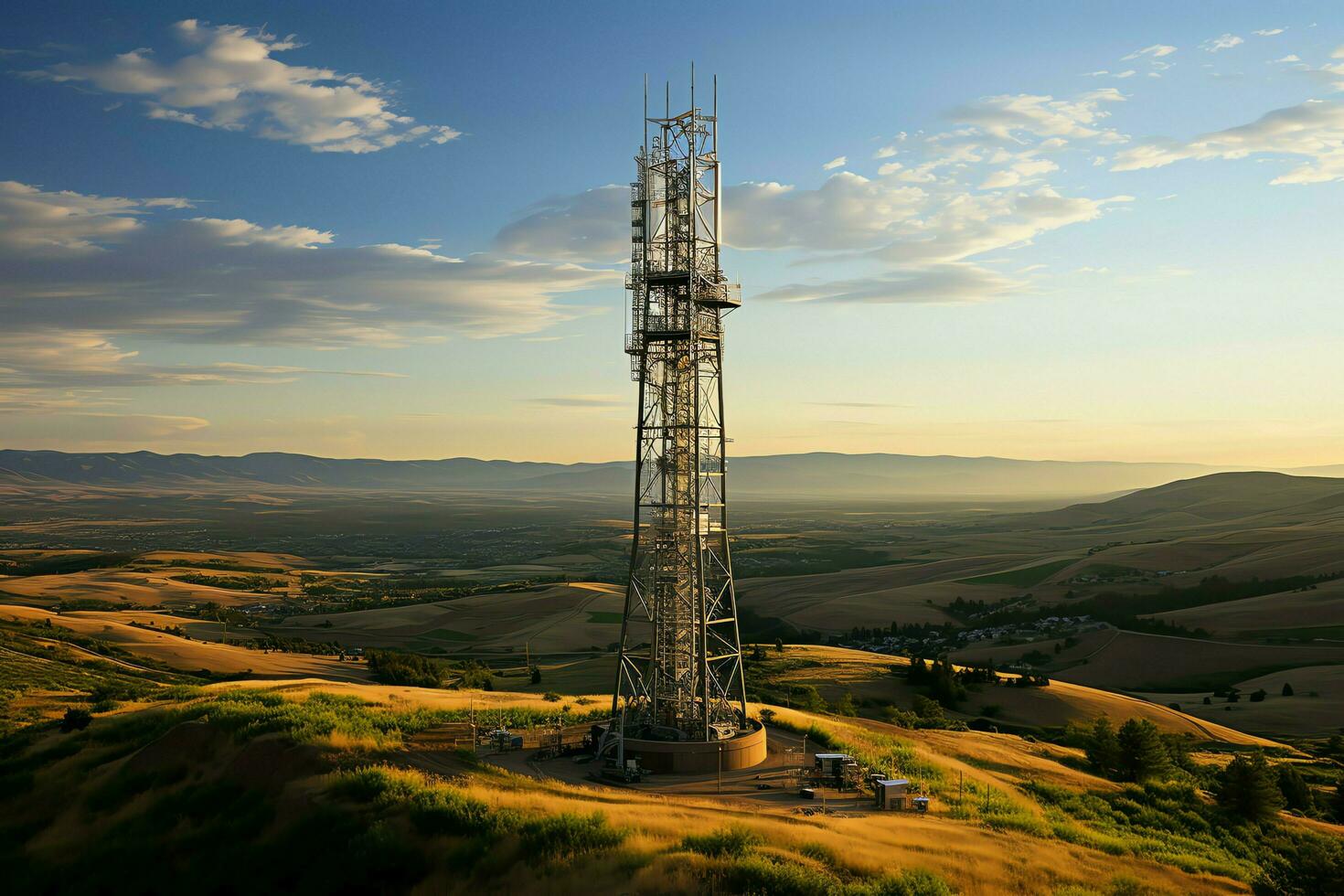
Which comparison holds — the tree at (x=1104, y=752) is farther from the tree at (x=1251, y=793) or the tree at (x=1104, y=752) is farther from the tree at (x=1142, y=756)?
the tree at (x=1251, y=793)

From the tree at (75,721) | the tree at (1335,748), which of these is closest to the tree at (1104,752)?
the tree at (1335,748)

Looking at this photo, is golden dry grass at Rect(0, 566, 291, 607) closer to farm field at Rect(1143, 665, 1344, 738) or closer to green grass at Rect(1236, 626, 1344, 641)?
farm field at Rect(1143, 665, 1344, 738)

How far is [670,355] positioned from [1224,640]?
82471 millimetres

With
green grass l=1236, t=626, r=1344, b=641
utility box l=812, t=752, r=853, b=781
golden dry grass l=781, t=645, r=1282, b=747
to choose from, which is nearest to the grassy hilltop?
utility box l=812, t=752, r=853, b=781

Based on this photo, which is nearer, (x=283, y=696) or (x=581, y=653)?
(x=283, y=696)

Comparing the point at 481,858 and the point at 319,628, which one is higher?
the point at 481,858

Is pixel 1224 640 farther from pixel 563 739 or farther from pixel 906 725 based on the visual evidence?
pixel 563 739

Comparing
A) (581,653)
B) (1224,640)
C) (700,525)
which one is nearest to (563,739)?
(700,525)

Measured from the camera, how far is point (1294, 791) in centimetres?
3653

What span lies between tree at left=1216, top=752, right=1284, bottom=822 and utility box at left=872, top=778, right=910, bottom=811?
632 inches

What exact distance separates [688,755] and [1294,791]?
2719 centimetres

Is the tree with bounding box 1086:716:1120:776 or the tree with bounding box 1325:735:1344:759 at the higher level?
the tree with bounding box 1086:716:1120:776

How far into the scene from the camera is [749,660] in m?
74.6

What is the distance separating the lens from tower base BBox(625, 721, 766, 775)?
2788 centimetres
